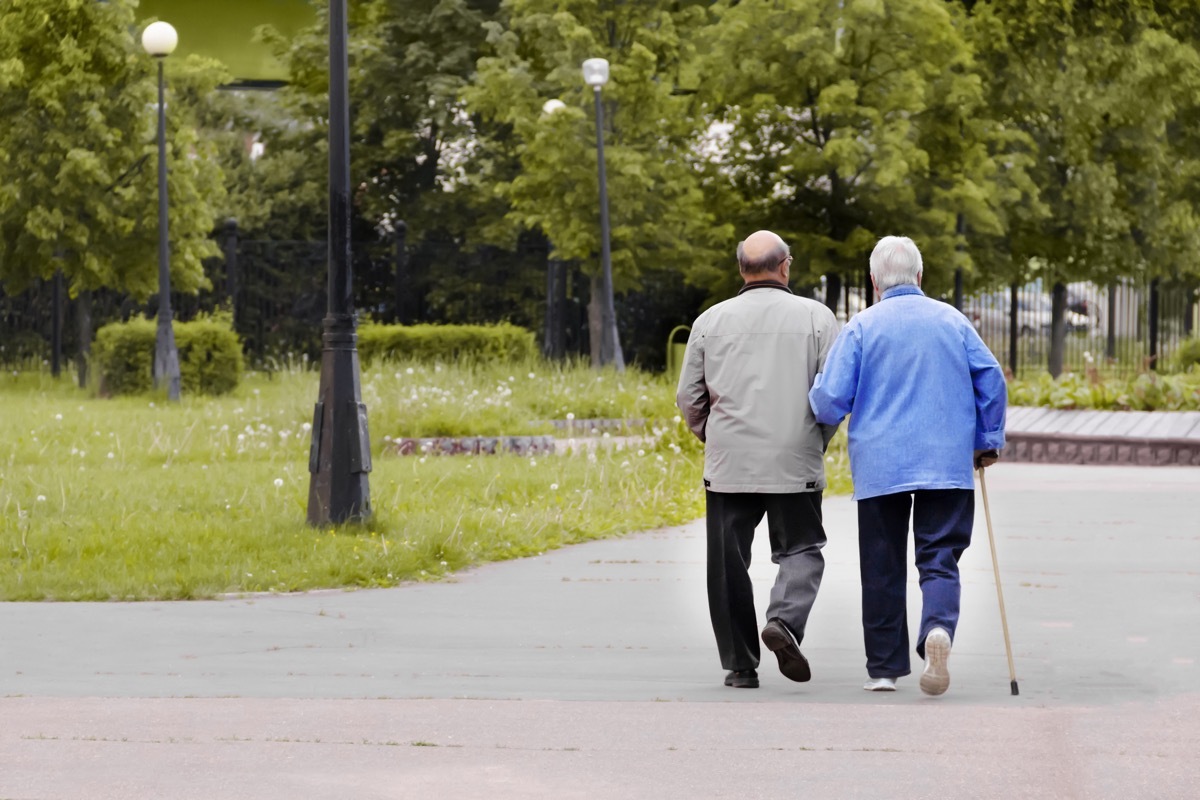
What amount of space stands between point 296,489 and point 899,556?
6.72 m

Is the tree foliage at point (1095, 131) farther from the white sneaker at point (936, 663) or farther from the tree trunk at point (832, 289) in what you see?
the white sneaker at point (936, 663)

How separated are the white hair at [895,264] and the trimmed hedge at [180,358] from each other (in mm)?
18824

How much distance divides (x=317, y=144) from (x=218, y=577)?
26859 millimetres

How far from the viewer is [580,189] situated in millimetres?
28188

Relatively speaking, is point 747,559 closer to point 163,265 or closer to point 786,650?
point 786,650

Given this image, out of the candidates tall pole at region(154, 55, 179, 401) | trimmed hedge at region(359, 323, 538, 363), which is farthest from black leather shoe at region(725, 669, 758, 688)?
trimmed hedge at region(359, 323, 538, 363)

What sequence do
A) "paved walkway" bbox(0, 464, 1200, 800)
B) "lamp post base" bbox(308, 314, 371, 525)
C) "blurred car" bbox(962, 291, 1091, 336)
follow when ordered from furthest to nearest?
"blurred car" bbox(962, 291, 1091, 336) < "lamp post base" bbox(308, 314, 371, 525) < "paved walkway" bbox(0, 464, 1200, 800)

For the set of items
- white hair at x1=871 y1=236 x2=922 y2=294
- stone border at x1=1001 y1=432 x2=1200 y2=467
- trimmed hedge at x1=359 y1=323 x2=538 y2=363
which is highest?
white hair at x1=871 y1=236 x2=922 y2=294

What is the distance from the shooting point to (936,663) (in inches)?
255

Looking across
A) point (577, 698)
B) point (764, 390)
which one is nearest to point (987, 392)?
point (764, 390)

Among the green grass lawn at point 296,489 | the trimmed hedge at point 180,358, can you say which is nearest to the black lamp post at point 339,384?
the green grass lawn at point 296,489

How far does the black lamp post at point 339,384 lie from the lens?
10.5 m

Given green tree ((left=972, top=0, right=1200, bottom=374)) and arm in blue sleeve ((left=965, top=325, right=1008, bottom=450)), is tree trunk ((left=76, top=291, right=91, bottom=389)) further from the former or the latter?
arm in blue sleeve ((left=965, top=325, right=1008, bottom=450))

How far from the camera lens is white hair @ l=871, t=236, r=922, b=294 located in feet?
22.3
